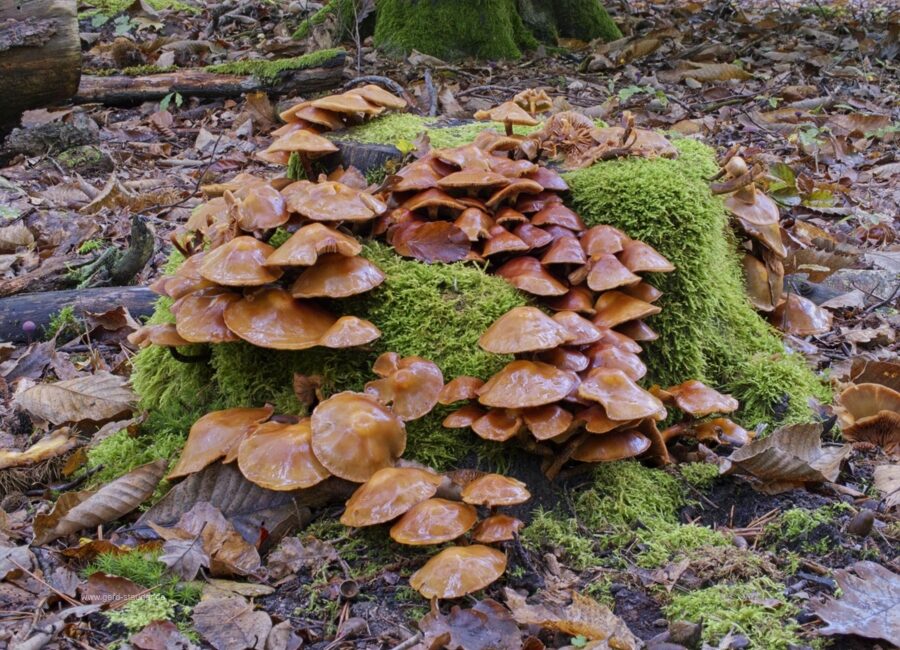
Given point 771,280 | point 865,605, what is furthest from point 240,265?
point 771,280

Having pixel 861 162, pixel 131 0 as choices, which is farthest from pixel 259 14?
pixel 861 162

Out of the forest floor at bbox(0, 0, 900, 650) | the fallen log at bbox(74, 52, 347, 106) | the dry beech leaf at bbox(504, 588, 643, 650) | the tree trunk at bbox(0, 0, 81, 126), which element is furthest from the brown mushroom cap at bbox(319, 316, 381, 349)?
the fallen log at bbox(74, 52, 347, 106)

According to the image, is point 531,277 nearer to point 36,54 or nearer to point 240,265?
point 240,265

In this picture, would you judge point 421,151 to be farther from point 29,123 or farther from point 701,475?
point 29,123

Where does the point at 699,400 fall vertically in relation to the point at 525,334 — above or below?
below

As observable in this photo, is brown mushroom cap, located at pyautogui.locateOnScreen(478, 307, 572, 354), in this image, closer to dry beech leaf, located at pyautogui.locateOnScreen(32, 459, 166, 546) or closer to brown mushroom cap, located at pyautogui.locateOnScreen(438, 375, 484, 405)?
brown mushroom cap, located at pyautogui.locateOnScreen(438, 375, 484, 405)

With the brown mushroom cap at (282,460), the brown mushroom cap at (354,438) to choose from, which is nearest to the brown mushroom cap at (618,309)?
the brown mushroom cap at (354,438)
